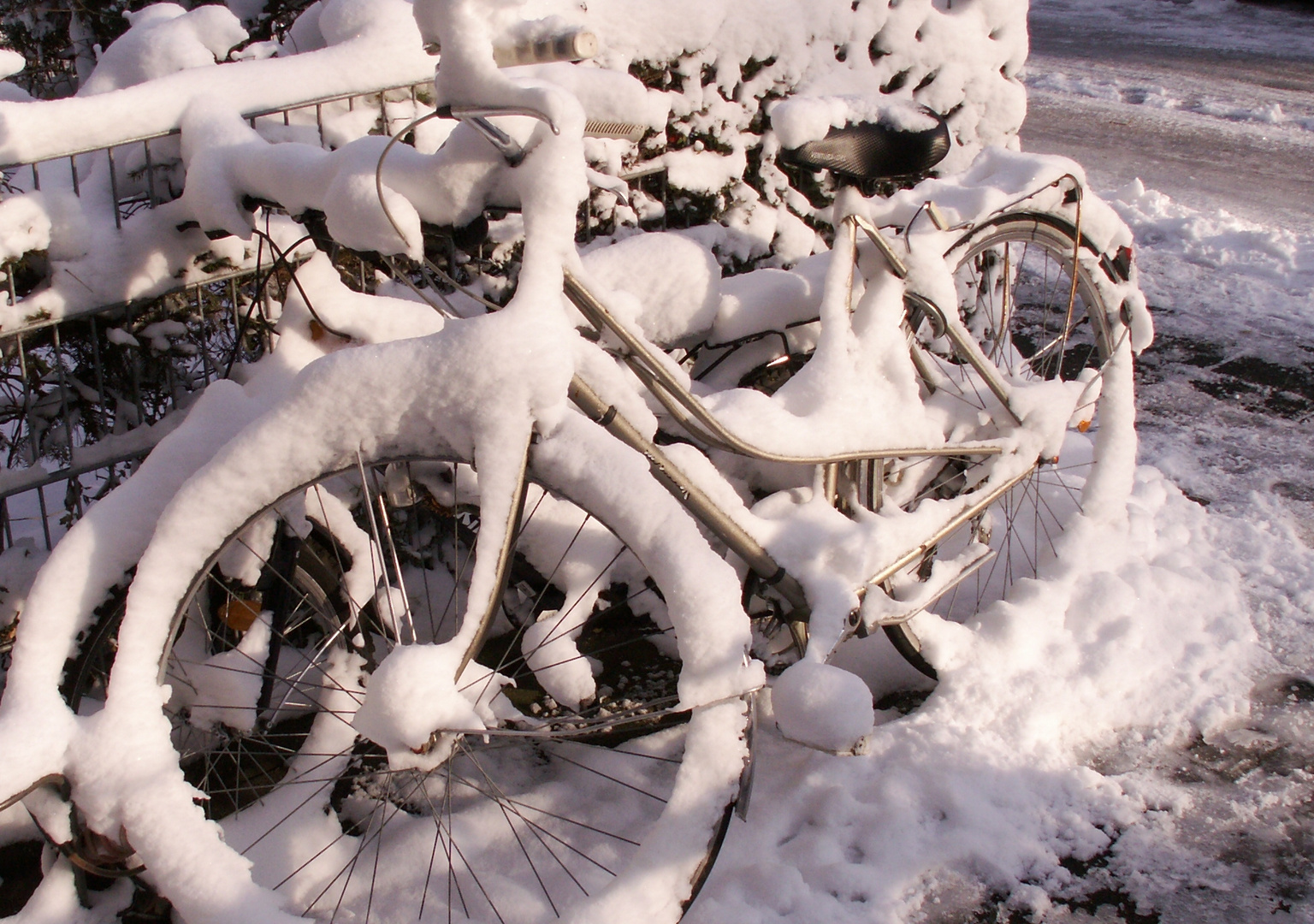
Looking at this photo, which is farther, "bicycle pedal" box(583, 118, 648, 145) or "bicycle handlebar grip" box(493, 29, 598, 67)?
"bicycle pedal" box(583, 118, 648, 145)

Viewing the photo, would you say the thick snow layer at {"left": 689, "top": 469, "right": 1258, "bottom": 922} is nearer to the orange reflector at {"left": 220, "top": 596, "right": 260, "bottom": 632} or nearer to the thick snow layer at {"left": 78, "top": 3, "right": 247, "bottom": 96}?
the orange reflector at {"left": 220, "top": 596, "right": 260, "bottom": 632}

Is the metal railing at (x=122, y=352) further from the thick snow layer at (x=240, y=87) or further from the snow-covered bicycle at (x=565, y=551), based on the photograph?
the snow-covered bicycle at (x=565, y=551)

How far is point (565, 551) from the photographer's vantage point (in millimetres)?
2701

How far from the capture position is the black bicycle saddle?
2873 mm

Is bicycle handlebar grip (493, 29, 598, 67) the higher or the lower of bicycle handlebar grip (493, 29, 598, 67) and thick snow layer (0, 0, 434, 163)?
the higher

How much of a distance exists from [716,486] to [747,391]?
0.34 meters

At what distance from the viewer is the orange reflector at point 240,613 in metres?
2.58

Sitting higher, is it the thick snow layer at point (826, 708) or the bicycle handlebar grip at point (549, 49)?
the bicycle handlebar grip at point (549, 49)

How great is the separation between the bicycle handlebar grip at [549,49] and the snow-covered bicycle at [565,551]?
0.06 m

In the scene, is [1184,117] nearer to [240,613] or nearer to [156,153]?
[156,153]

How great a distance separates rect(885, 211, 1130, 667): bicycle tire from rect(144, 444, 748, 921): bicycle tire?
0.72 m

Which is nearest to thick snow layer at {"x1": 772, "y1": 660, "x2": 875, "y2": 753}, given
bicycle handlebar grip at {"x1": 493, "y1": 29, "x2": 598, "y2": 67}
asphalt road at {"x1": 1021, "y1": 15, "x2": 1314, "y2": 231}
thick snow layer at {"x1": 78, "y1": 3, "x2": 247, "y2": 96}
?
bicycle handlebar grip at {"x1": 493, "y1": 29, "x2": 598, "y2": 67}

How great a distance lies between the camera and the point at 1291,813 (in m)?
2.80

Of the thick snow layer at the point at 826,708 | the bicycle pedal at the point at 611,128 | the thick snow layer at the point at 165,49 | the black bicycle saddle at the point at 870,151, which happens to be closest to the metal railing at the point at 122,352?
the thick snow layer at the point at 165,49
